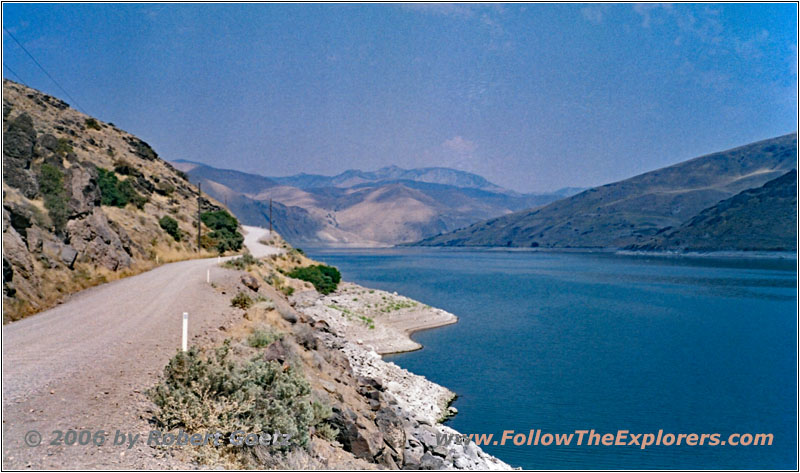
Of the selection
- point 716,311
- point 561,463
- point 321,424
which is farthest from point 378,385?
point 716,311

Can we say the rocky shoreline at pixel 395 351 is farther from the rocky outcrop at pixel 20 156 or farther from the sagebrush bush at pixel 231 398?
the rocky outcrop at pixel 20 156

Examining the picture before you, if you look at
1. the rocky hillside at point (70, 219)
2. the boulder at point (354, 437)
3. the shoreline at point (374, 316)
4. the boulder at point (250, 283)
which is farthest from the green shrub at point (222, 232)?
the boulder at point (354, 437)

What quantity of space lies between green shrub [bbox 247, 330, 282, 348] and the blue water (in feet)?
27.0

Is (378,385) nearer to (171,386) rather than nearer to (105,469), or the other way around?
(171,386)

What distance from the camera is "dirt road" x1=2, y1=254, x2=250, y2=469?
6535mm

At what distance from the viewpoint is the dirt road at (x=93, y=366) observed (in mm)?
6535

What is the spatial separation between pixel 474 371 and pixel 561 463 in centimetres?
982

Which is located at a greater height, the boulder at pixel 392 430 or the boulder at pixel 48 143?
the boulder at pixel 48 143

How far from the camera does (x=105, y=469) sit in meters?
6.11

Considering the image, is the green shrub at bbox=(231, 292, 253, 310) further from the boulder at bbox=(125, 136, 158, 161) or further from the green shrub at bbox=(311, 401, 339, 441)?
the boulder at bbox=(125, 136, 158, 161)

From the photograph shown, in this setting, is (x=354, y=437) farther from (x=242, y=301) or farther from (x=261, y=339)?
(x=242, y=301)

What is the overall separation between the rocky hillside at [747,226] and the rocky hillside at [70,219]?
434ft

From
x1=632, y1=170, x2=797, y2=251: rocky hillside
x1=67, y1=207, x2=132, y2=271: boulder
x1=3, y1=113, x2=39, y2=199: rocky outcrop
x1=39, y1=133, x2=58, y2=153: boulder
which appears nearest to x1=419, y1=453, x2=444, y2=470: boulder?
x1=67, y1=207, x2=132, y2=271: boulder

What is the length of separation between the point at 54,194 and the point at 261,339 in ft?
53.3
